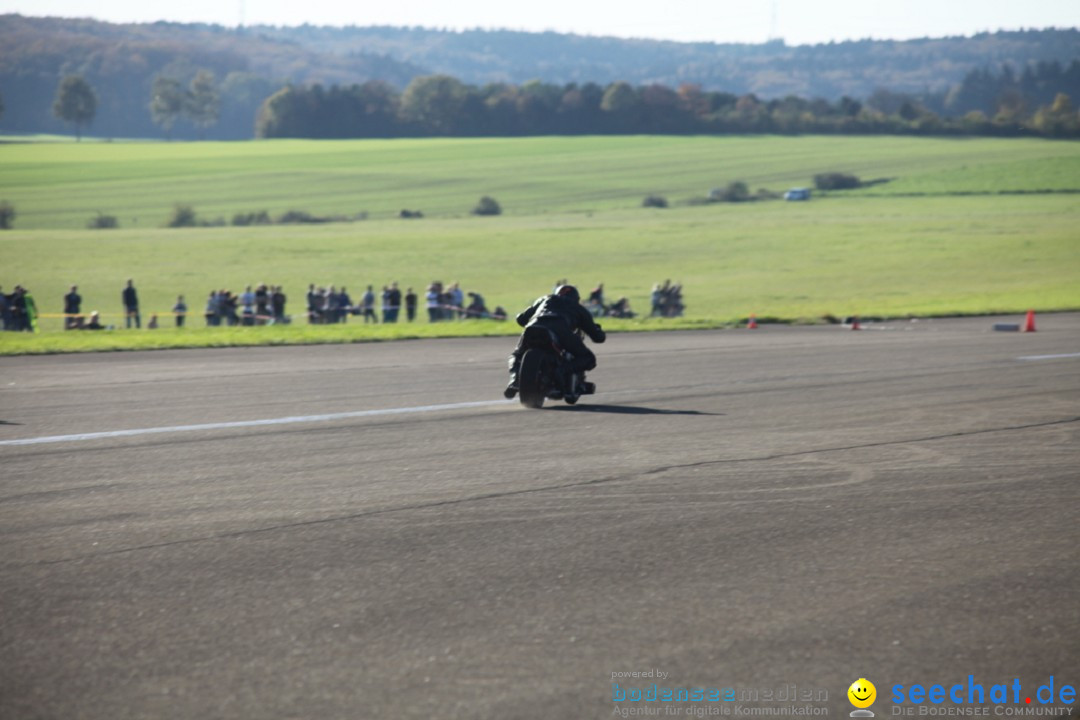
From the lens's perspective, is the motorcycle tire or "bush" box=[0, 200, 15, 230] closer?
the motorcycle tire

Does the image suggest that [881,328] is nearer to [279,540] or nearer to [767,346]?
[767,346]

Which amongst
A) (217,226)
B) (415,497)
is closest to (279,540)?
(415,497)

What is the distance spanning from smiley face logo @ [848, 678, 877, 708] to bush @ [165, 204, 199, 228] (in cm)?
7841

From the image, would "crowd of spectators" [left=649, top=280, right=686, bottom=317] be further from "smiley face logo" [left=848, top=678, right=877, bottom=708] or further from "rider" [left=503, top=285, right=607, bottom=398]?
"smiley face logo" [left=848, top=678, right=877, bottom=708]

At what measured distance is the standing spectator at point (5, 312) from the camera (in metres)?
30.1

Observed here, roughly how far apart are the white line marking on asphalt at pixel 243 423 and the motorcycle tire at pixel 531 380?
0.51m

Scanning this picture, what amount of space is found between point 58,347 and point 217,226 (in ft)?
200

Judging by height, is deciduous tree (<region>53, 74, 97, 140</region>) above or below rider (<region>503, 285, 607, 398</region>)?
above

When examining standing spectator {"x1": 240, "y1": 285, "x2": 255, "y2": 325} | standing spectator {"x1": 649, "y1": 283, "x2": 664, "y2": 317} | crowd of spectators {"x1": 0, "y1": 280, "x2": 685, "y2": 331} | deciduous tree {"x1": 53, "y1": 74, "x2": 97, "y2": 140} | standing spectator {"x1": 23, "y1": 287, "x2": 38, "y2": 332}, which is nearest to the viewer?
standing spectator {"x1": 23, "y1": 287, "x2": 38, "y2": 332}

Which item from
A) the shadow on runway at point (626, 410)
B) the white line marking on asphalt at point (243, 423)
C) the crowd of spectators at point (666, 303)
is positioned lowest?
the crowd of spectators at point (666, 303)

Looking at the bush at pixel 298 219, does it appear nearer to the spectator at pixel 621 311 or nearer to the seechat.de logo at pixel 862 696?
the spectator at pixel 621 311

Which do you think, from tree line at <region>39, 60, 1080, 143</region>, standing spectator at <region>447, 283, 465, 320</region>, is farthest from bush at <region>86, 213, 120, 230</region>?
tree line at <region>39, 60, 1080, 143</region>

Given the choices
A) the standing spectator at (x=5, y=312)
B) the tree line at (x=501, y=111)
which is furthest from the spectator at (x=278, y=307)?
the tree line at (x=501, y=111)

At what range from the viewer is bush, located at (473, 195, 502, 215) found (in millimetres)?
89062
